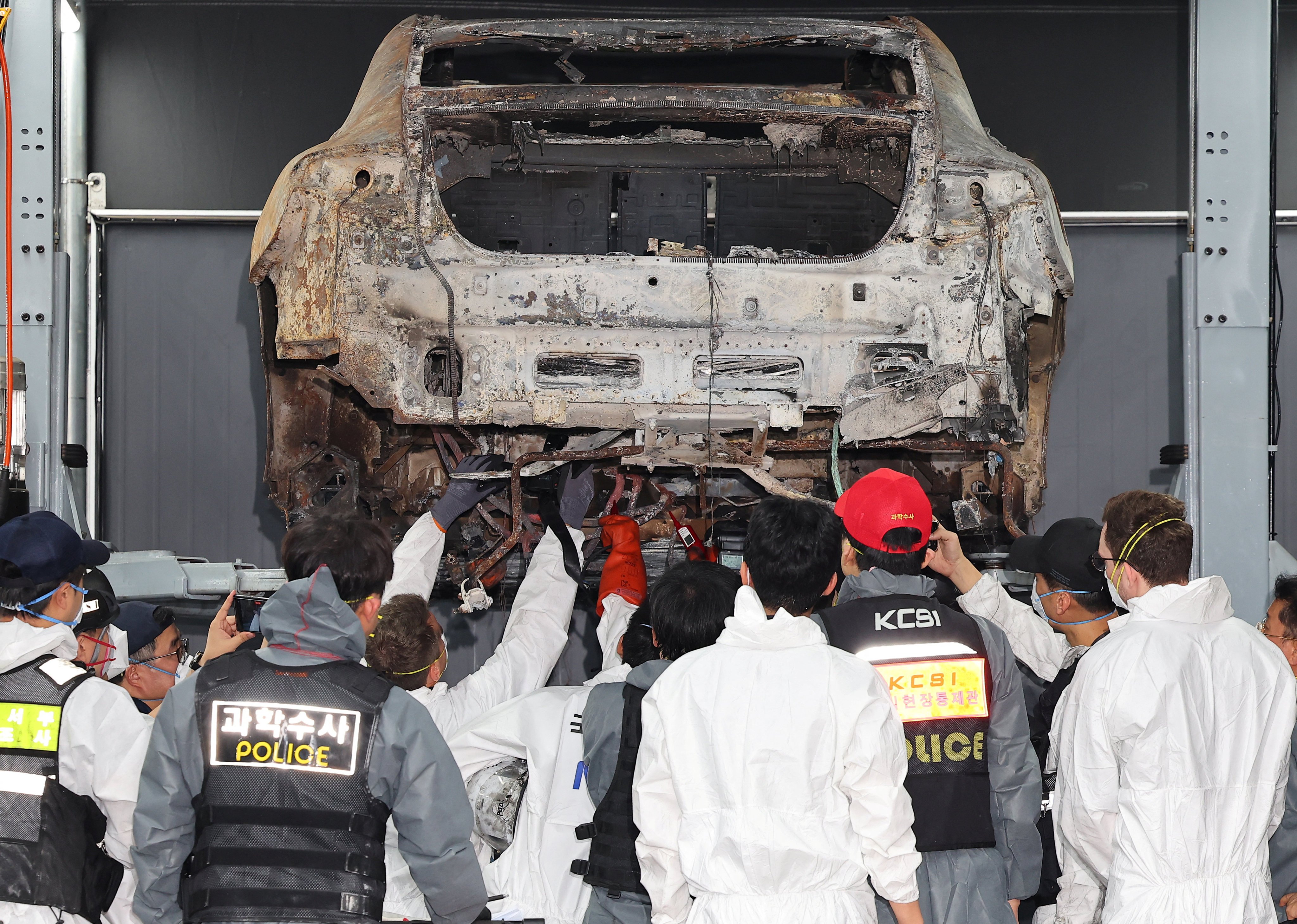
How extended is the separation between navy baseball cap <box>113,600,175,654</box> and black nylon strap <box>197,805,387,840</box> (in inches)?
62.0

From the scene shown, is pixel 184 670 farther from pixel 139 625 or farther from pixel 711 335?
pixel 711 335

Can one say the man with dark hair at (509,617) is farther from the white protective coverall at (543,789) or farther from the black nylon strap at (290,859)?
the black nylon strap at (290,859)

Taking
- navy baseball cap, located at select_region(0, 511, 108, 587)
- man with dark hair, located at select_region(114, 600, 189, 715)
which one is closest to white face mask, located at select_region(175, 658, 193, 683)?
man with dark hair, located at select_region(114, 600, 189, 715)

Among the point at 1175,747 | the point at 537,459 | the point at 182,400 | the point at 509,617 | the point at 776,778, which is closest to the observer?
the point at 776,778

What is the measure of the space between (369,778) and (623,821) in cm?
62

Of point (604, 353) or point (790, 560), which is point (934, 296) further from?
point (790, 560)

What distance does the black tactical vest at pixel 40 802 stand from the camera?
2.34m

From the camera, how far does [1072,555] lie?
3039mm

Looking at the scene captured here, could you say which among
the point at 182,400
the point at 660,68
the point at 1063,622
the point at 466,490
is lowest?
the point at 1063,622

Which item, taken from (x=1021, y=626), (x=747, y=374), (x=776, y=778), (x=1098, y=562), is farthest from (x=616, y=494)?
(x=776, y=778)

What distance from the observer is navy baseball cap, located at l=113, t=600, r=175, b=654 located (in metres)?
3.56

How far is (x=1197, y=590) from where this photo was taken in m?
2.53

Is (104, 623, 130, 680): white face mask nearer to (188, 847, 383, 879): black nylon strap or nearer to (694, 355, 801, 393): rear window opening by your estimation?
(188, 847, 383, 879): black nylon strap

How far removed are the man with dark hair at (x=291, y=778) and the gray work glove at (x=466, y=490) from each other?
6.61 ft
